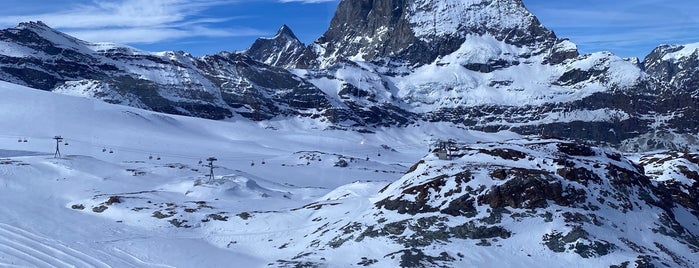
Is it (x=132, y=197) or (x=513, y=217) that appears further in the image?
(x=132, y=197)

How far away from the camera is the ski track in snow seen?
33228 mm

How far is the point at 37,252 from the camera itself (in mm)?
35125

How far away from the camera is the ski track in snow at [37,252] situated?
33.2m

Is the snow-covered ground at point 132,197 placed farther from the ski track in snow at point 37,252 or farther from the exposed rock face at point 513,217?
the exposed rock face at point 513,217

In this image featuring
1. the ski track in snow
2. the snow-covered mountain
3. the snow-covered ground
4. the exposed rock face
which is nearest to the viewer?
the ski track in snow

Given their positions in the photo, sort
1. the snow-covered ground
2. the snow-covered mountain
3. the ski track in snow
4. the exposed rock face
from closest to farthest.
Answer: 1. the ski track in snow
2. the exposed rock face
3. the snow-covered mountain
4. the snow-covered ground

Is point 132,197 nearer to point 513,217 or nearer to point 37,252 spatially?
point 37,252

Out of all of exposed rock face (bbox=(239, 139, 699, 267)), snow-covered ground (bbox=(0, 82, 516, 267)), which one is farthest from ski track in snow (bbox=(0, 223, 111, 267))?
exposed rock face (bbox=(239, 139, 699, 267))

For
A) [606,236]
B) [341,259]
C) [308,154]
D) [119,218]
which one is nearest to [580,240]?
[606,236]

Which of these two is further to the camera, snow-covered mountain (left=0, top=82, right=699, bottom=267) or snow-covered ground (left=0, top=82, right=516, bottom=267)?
snow-covered ground (left=0, top=82, right=516, bottom=267)

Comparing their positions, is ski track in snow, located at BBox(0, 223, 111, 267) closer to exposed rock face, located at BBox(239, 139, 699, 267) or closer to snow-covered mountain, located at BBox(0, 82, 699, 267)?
snow-covered mountain, located at BBox(0, 82, 699, 267)

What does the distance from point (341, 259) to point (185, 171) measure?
1935 inches

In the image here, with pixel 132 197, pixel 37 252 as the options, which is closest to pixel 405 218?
pixel 37 252

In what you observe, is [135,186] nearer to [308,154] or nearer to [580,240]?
[580,240]
